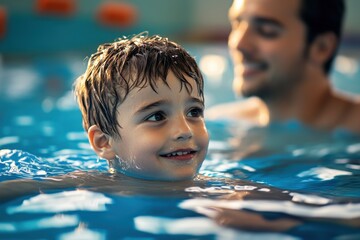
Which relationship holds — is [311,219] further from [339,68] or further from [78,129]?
[339,68]

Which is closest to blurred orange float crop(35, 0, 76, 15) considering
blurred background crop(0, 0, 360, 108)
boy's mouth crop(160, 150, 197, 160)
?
blurred background crop(0, 0, 360, 108)

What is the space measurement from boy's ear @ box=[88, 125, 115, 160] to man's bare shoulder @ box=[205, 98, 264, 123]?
6.86ft

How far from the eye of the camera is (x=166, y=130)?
7.78 feet

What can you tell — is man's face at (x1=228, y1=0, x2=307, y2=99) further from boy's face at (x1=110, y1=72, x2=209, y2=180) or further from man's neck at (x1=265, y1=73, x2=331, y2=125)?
boy's face at (x1=110, y1=72, x2=209, y2=180)

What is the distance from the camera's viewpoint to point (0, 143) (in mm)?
3480

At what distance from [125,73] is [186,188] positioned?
488mm

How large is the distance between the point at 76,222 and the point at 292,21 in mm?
2390

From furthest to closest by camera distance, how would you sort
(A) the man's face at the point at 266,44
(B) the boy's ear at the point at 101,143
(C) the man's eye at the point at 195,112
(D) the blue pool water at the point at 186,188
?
(A) the man's face at the point at 266,44 → (B) the boy's ear at the point at 101,143 → (C) the man's eye at the point at 195,112 → (D) the blue pool water at the point at 186,188

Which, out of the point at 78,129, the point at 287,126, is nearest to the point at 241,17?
the point at 287,126

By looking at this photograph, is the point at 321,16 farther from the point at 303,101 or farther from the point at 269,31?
the point at 303,101

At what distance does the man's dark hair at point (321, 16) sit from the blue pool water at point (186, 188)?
0.62m

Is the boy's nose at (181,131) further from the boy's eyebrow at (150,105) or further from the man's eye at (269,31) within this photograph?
the man's eye at (269,31)

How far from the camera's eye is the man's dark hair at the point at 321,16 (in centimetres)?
407

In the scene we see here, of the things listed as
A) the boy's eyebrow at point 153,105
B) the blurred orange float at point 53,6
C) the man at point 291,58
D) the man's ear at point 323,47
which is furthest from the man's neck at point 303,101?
the blurred orange float at point 53,6
